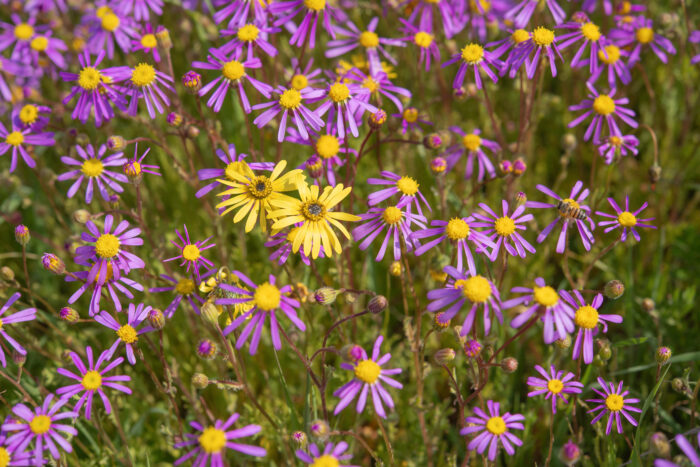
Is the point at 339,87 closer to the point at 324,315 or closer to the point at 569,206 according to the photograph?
the point at 569,206

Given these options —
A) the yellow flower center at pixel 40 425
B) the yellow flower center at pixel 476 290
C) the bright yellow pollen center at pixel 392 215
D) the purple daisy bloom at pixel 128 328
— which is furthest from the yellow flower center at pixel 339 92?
the yellow flower center at pixel 40 425

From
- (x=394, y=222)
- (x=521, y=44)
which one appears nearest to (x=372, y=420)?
(x=394, y=222)

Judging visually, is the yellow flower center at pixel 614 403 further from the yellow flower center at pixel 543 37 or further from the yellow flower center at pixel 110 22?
the yellow flower center at pixel 110 22

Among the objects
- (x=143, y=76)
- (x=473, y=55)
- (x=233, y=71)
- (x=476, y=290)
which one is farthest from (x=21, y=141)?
(x=476, y=290)

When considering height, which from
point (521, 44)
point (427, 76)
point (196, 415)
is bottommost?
point (196, 415)

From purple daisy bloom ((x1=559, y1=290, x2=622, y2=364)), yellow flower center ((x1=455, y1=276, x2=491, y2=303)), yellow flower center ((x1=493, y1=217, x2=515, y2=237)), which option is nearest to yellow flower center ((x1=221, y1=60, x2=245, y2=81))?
yellow flower center ((x1=493, y1=217, x2=515, y2=237))

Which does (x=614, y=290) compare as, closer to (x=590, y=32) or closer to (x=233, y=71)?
(x=590, y=32)

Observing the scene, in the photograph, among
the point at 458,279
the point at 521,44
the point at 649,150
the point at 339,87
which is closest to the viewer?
the point at 458,279
